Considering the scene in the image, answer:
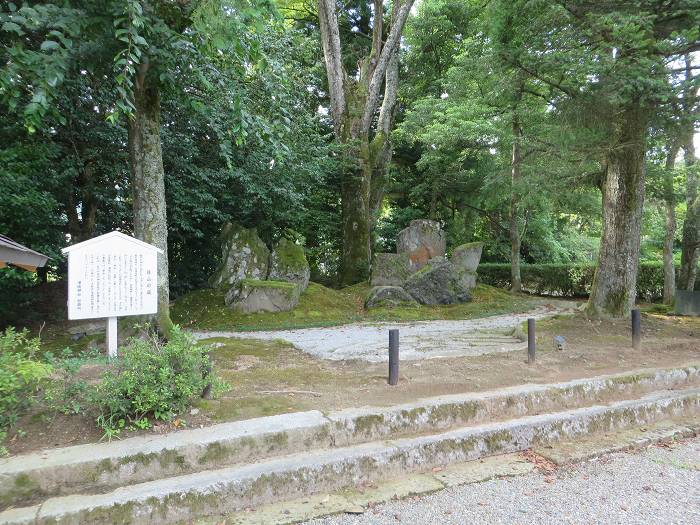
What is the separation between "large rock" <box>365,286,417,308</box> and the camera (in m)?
11.5

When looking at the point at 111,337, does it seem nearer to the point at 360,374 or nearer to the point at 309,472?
the point at 360,374

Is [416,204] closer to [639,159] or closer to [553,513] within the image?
[639,159]

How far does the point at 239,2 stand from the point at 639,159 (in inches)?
282

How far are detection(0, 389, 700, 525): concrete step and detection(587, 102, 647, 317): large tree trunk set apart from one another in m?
4.01

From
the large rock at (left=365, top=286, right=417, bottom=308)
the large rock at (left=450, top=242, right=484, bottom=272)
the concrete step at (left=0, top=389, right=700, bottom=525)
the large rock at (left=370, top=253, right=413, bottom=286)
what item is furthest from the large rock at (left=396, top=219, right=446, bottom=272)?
the concrete step at (left=0, top=389, right=700, bottom=525)

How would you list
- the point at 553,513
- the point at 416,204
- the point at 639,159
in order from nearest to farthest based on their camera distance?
the point at 553,513 < the point at 639,159 < the point at 416,204

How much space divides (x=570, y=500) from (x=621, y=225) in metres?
6.37

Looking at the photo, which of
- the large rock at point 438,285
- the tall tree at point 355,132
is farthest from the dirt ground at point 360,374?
the tall tree at point 355,132

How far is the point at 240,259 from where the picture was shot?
11.6 meters

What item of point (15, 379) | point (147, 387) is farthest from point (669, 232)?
point (15, 379)

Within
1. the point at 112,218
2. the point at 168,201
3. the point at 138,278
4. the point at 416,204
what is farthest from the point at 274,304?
the point at 416,204

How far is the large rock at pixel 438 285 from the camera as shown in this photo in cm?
1207

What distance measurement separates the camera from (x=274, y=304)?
34.3 ft

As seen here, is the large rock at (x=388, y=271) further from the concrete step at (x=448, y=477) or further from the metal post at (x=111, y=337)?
the metal post at (x=111, y=337)
